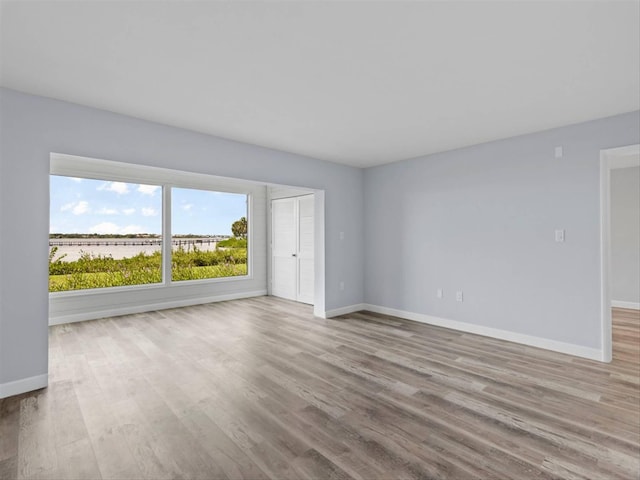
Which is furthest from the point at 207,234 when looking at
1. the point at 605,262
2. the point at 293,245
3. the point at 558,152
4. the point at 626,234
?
the point at 626,234

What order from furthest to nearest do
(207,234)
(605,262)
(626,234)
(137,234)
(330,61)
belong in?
(207,234) < (626,234) < (137,234) < (605,262) < (330,61)

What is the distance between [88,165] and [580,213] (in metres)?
6.81

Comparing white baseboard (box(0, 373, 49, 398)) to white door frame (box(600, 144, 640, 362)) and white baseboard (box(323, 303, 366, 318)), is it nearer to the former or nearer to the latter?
white baseboard (box(323, 303, 366, 318))

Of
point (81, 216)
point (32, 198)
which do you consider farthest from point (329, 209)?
point (81, 216)

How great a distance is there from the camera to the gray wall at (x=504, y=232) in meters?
3.51

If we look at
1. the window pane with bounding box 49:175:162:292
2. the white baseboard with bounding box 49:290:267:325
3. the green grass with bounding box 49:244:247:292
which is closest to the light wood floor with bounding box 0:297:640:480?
the white baseboard with bounding box 49:290:267:325

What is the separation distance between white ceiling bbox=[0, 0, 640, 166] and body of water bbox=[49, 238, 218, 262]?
3160mm

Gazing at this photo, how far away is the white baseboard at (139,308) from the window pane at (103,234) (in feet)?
A: 1.47

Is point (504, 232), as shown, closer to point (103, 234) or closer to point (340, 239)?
point (340, 239)

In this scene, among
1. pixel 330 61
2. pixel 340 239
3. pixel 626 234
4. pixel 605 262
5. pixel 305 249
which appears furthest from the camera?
pixel 305 249

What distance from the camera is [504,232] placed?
412 centimetres

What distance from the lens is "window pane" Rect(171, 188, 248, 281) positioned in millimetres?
6242

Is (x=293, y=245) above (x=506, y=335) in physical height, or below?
above

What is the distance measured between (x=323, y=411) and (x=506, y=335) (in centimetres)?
286
